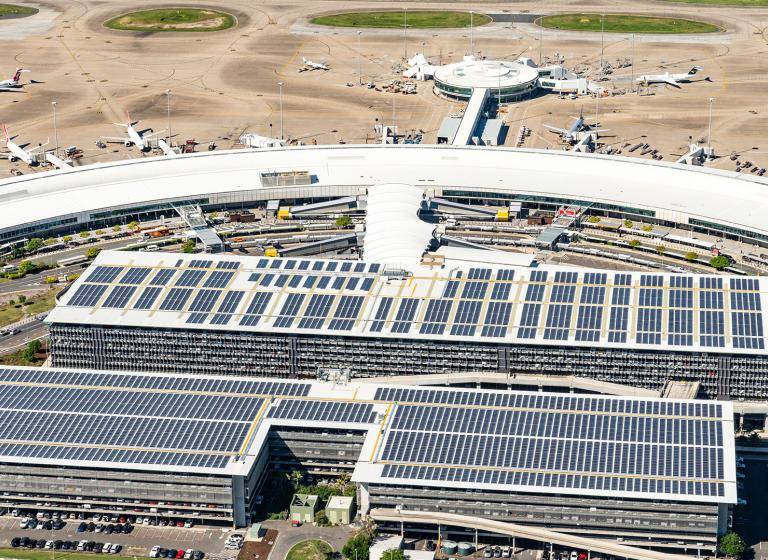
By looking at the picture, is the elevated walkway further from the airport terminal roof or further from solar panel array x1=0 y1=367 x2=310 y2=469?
solar panel array x1=0 y1=367 x2=310 y2=469

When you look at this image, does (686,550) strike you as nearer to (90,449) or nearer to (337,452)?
(337,452)

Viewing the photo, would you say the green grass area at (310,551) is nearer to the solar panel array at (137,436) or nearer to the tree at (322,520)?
the tree at (322,520)

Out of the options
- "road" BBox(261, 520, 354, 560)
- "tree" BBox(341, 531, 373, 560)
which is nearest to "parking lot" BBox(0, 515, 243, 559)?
"road" BBox(261, 520, 354, 560)

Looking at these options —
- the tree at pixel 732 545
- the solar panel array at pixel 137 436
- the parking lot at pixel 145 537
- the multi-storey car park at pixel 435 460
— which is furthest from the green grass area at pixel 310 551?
the tree at pixel 732 545

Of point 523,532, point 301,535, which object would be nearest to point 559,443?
point 523,532

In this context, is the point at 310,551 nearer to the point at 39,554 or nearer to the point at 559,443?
the point at 39,554
